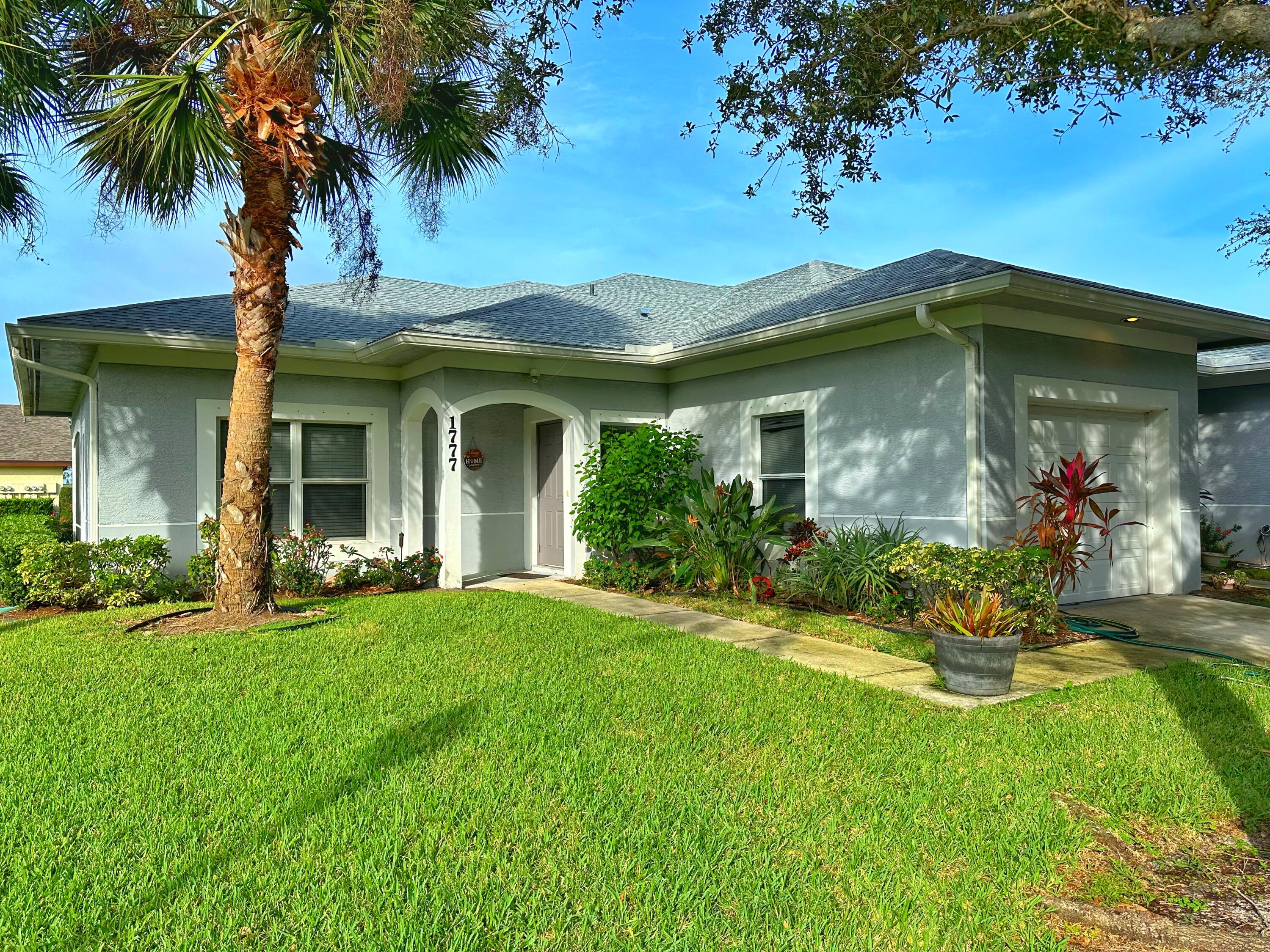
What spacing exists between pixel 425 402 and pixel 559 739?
23.2 ft

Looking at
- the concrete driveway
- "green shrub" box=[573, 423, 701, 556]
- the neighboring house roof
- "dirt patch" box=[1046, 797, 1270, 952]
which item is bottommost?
"dirt patch" box=[1046, 797, 1270, 952]

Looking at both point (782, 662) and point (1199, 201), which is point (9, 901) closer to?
point (782, 662)

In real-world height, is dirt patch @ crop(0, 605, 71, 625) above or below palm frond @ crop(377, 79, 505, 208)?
below

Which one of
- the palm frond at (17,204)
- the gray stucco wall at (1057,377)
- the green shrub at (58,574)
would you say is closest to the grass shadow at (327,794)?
the gray stucco wall at (1057,377)

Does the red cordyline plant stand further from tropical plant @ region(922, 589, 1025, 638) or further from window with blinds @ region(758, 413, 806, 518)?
window with blinds @ region(758, 413, 806, 518)

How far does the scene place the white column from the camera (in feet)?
32.5

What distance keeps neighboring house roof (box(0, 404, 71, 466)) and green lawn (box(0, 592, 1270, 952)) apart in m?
27.9

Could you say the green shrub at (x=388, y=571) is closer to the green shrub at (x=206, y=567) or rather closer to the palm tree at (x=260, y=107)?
the green shrub at (x=206, y=567)

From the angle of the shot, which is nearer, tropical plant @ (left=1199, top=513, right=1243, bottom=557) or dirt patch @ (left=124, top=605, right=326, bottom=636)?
dirt patch @ (left=124, top=605, right=326, bottom=636)

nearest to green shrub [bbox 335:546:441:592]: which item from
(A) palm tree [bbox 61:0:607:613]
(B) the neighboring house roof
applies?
(A) palm tree [bbox 61:0:607:613]

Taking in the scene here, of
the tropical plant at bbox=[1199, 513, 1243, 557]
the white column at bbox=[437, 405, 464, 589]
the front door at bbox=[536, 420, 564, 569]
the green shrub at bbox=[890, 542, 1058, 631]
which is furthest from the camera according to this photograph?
the front door at bbox=[536, 420, 564, 569]

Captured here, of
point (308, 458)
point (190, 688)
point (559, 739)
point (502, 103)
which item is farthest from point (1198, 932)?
point (308, 458)

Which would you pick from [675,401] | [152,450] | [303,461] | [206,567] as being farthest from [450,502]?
[675,401]

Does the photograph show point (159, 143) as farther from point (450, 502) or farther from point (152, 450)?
point (450, 502)
